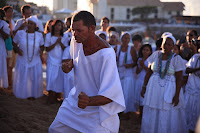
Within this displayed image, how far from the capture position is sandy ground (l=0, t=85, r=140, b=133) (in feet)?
13.6

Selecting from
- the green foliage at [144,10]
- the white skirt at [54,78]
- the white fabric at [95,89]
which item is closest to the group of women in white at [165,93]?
the white fabric at [95,89]

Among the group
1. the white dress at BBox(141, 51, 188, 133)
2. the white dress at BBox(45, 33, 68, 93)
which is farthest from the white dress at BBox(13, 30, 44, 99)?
the white dress at BBox(141, 51, 188, 133)

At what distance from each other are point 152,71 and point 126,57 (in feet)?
4.65

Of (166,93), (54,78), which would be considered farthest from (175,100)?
(54,78)

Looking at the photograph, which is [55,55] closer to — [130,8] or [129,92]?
[129,92]

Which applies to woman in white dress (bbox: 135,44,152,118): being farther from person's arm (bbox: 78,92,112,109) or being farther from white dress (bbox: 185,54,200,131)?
person's arm (bbox: 78,92,112,109)

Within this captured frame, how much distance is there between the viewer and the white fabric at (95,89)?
250 centimetres

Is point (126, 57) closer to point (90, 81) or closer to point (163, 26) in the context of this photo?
point (90, 81)

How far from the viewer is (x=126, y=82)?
20.4 ft

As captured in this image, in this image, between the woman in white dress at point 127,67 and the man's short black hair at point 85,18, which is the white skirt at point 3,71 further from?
the man's short black hair at point 85,18

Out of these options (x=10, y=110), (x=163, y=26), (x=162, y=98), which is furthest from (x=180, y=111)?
(x=163, y=26)

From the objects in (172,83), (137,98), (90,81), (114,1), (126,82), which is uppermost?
(114,1)

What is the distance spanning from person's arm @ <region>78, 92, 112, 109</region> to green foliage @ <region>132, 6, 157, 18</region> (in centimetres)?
5959

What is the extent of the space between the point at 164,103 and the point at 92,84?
2122mm
